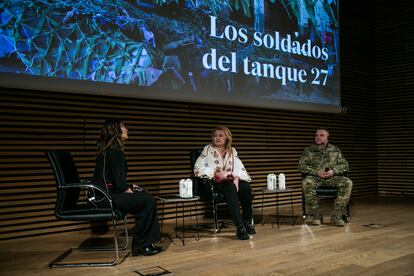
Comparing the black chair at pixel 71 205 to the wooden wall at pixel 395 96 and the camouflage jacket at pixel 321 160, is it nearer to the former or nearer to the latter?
the camouflage jacket at pixel 321 160

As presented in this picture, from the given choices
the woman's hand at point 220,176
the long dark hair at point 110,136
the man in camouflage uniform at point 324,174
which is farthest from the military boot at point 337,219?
the long dark hair at point 110,136

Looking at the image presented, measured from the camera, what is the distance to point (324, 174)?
17.4 feet

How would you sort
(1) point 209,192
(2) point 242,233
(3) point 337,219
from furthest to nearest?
(3) point 337,219, (1) point 209,192, (2) point 242,233

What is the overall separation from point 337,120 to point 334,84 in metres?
1.15

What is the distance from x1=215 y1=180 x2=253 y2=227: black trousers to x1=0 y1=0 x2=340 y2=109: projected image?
137 cm

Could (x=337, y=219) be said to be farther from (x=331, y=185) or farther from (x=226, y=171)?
(x=226, y=171)

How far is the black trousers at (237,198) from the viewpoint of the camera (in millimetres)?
4414

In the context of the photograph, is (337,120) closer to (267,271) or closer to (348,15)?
(348,15)

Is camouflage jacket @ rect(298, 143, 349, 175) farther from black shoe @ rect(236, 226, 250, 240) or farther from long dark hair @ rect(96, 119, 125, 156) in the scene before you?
long dark hair @ rect(96, 119, 125, 156)

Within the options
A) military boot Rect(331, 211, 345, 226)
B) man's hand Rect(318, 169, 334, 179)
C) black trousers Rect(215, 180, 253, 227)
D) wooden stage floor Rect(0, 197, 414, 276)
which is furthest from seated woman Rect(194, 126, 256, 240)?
military boot Rect(331, 211, 345, 226)

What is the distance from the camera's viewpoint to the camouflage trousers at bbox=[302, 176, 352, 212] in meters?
5.18

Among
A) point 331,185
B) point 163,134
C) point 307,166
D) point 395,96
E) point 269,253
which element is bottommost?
point 269,253

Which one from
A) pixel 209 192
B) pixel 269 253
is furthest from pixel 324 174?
pixel 269 253

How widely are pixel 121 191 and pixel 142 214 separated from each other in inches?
11.4
